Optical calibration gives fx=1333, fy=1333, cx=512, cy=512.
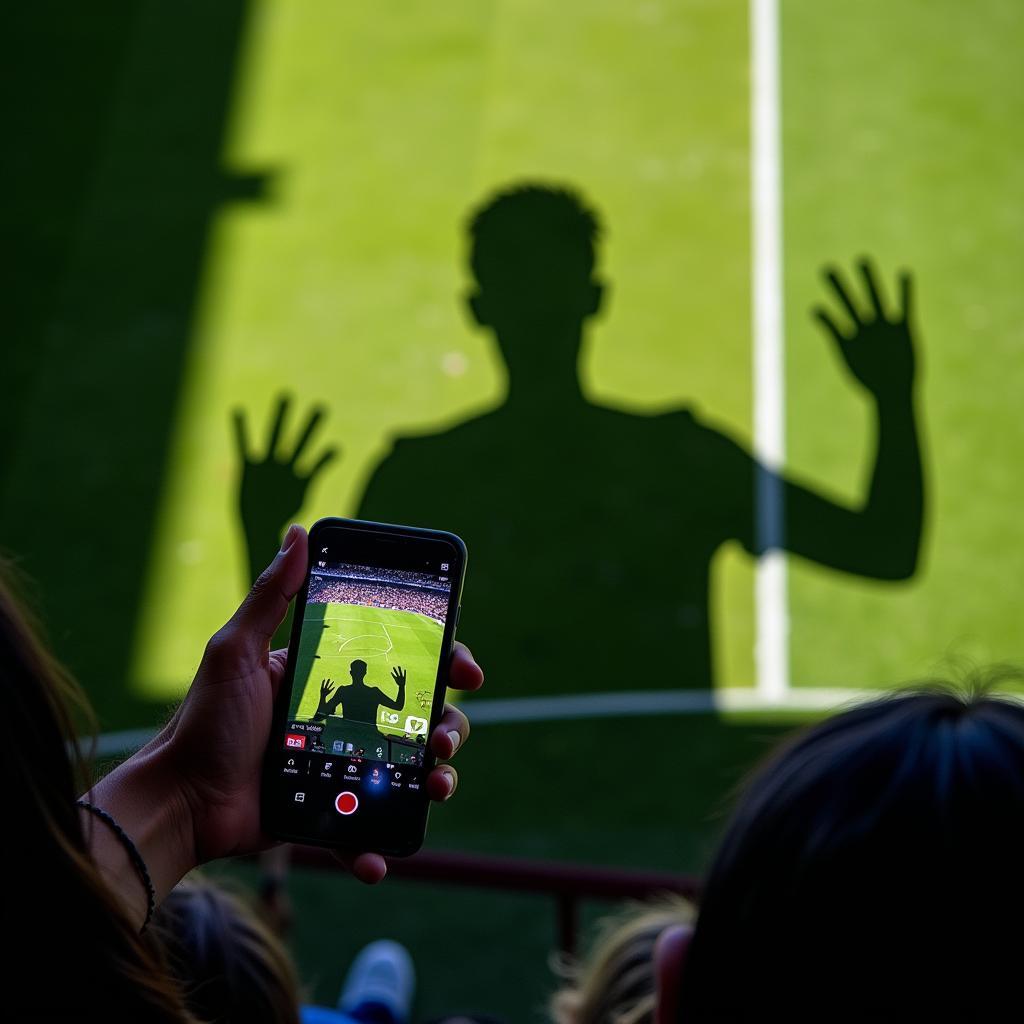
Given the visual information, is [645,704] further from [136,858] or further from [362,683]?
[136,858]

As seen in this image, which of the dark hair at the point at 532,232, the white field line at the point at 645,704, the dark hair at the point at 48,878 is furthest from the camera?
the dark hair at the point at 532,232

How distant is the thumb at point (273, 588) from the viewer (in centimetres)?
192

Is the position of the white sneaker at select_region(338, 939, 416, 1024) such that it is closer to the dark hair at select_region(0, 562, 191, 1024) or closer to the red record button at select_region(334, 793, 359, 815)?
the red record button at select_region(334, 793, 359, 815)

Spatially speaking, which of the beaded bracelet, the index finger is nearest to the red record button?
the index finger

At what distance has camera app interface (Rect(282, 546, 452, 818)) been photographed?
2.01 metres

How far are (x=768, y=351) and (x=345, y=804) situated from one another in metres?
5.58

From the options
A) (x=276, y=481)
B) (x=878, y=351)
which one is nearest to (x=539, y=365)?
(x=878, y=351)

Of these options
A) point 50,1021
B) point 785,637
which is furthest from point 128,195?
point 50,1021

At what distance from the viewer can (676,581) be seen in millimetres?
6141

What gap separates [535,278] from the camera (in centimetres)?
735

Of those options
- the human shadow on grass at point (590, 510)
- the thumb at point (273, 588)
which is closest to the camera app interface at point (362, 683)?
the thumb at point (273, 588)

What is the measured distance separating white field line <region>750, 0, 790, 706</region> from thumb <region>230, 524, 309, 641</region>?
13.3ft

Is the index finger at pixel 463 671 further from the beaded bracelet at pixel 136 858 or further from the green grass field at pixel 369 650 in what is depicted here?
the beaded bracelet at pixel 136 858

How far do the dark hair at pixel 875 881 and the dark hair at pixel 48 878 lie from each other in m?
0.56
